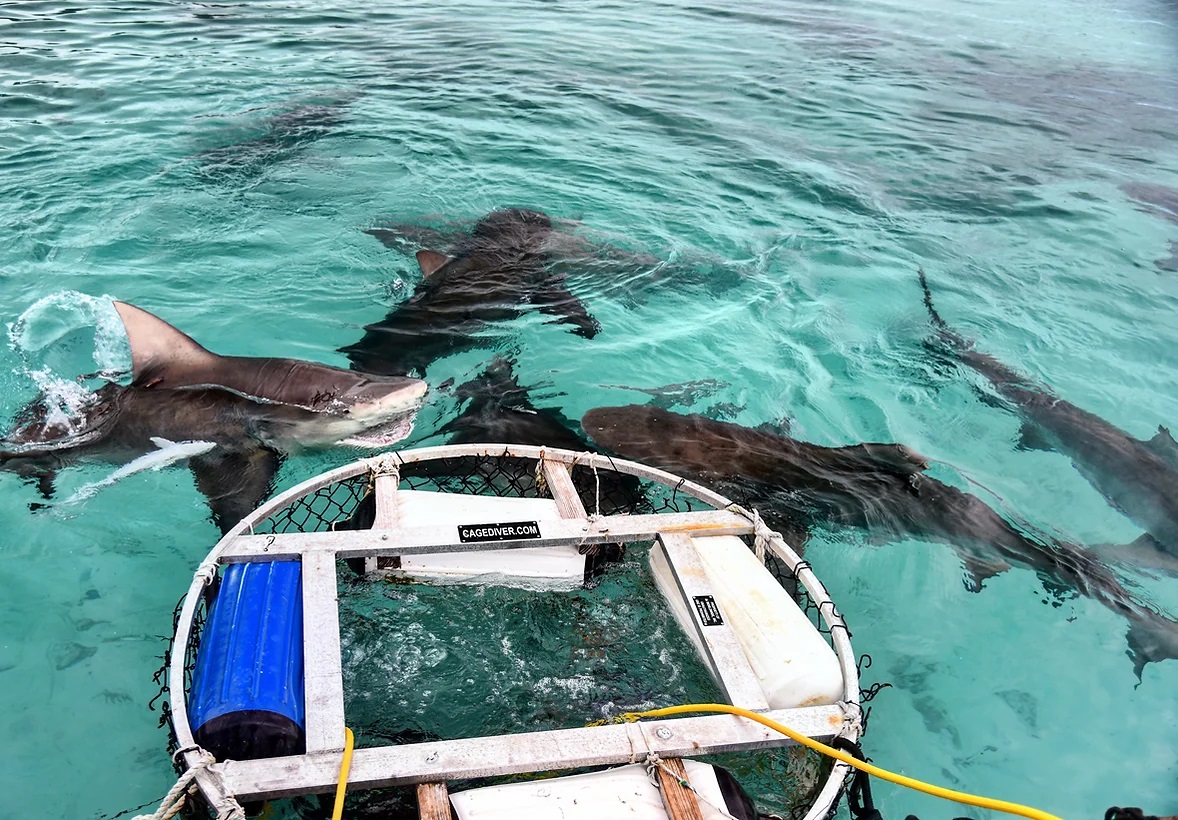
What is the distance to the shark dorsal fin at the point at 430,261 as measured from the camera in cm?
844

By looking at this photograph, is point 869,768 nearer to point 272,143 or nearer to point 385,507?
point 385,507

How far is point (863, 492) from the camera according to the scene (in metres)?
5.91

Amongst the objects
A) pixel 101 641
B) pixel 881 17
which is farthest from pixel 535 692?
pixel 881 17

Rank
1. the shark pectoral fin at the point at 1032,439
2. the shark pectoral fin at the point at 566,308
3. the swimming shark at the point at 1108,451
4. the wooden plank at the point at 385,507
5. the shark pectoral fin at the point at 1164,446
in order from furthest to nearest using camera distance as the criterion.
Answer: the shark pectoral fin at the point at 566,308 < the shark pectoral fin at the point at 1032,439 < the shark pectoral fin at the point at 1164,446 < the swimming shark at the point at 1108,451 < the wooden plank at the point at 385,507

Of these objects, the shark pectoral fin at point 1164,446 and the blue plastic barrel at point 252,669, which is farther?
the shark pectoral fin at point 1164,446

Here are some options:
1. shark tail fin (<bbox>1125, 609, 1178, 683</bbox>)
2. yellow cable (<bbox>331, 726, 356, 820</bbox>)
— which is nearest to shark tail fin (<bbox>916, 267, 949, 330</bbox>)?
shark tail fin (<bbox>1125, 609, 1178, 683</bbox>)

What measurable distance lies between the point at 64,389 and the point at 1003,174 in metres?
13.6

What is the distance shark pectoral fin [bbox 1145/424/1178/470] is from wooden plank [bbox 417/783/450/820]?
6.78 m

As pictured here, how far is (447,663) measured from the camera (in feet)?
14.0

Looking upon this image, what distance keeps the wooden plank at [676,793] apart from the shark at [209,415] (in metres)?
3.57

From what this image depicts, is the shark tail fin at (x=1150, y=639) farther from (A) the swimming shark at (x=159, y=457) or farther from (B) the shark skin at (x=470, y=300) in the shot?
(A) the swimming shark at (x=159, y=457)

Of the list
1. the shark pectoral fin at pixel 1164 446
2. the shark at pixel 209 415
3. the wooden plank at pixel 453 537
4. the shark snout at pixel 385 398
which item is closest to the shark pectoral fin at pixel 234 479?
the shark at pixel 209 415

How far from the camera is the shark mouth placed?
6051mm

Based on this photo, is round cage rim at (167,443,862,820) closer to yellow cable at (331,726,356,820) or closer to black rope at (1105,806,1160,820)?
yellow cable at (331,726,356,820)
